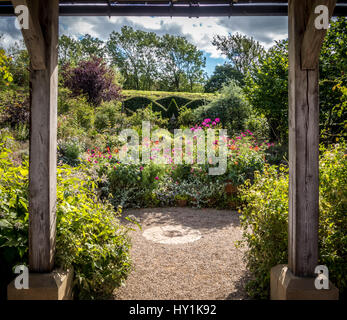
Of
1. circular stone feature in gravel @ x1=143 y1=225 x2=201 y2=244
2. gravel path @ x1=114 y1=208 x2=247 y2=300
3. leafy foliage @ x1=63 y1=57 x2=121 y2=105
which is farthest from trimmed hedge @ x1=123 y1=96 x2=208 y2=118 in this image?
circular stone feature in gravel @ x1=143 y1=225 x2=201 y2=244

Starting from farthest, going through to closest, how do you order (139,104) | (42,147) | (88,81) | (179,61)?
(179,61), (139,104), (88,81), (42,147)

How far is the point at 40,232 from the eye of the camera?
2018mm

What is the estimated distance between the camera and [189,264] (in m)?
3.41

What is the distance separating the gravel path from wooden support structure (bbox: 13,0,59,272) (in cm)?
102

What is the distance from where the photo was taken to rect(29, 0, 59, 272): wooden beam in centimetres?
200

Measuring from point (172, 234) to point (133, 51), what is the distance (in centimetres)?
3245

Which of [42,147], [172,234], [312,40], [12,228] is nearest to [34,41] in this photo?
[42,147]

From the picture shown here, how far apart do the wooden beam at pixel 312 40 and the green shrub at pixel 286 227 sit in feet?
3.41

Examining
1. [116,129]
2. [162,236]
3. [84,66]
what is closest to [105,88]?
[84,66]

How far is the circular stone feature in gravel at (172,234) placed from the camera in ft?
13.7

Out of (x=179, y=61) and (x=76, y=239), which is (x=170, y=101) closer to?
(x=76, y=239)

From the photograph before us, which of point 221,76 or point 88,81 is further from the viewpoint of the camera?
point 221,76

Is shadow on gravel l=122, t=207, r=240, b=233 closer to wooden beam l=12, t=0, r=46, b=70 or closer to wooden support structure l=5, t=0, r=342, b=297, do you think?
wooden support structure l=5, t=0, r=342, b=297

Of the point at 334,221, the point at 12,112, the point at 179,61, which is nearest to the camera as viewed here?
the point at 334,221
